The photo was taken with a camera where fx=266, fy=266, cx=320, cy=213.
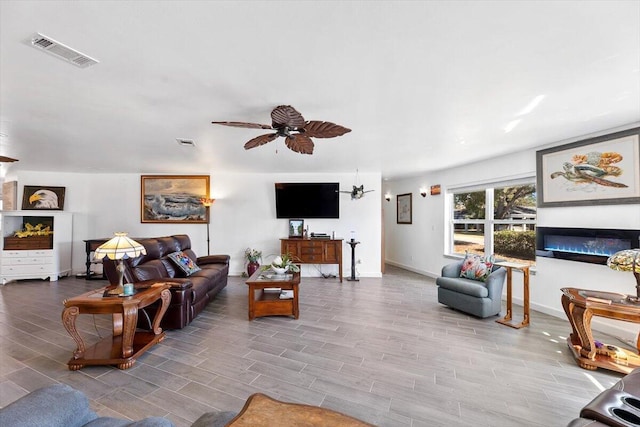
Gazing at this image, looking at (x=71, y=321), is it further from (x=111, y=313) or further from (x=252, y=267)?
(x=252, y=267)

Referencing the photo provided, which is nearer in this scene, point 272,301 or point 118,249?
point 118,249

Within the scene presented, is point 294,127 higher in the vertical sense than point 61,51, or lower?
lower

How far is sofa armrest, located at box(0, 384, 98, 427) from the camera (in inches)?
37.0

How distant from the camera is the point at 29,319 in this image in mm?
Result: 3502

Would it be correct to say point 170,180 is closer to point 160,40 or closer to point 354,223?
point 354,223

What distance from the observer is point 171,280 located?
338cm

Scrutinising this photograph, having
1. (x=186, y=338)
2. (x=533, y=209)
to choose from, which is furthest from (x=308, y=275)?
(x=533, y=209)

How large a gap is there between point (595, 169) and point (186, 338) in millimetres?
5411

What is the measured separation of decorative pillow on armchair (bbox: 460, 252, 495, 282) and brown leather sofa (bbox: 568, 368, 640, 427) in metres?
2.55

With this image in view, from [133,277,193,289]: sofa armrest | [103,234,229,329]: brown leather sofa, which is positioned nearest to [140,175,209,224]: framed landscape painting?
[103,234,229,329]: brown leather sofa

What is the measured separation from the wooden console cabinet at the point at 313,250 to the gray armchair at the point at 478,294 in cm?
241

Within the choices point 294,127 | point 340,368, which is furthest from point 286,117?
point 340,368

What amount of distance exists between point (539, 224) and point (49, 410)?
5311mm

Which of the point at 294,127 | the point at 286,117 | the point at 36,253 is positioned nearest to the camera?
the point at 286,117
